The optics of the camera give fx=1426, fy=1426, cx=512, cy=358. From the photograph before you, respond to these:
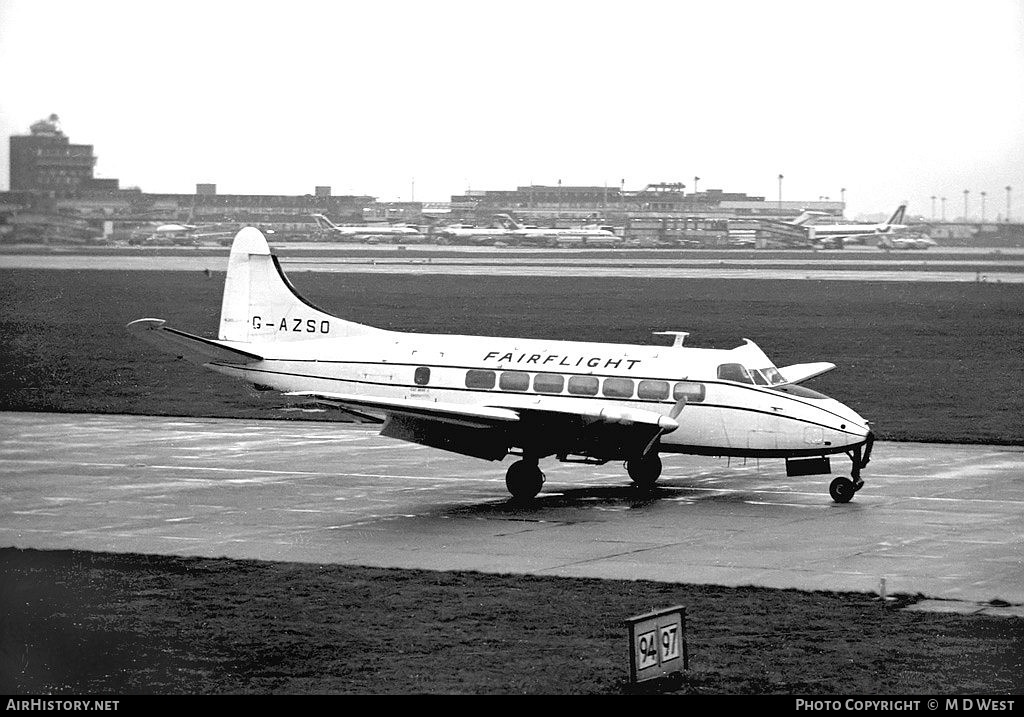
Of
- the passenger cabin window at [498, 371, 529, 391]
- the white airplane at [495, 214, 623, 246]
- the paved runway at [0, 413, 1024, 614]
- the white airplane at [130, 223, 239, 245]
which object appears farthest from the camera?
the white airplane at [495, 214, 623, 246]

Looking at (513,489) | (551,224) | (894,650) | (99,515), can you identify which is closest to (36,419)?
(99,515)

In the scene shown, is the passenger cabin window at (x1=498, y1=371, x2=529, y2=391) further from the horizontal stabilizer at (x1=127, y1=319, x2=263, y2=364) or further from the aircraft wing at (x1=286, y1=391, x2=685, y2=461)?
the horizontal stabilizer at (x1=127, y1=319, x2=263, y2=364)

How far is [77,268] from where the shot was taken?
80500 mm

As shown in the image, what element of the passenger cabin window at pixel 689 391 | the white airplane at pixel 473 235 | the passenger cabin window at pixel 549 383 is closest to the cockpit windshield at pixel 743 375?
the passenger cabin window at pixel 689 391

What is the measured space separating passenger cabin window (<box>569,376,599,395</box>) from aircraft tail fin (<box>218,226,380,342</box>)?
6604 mm

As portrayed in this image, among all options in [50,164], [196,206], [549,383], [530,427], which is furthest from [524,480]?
[196,206]

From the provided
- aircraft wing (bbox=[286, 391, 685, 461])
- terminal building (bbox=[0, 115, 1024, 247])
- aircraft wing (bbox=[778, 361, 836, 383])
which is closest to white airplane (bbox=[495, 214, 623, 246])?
terminal building (bbox=[0, 115, 1024, 247])

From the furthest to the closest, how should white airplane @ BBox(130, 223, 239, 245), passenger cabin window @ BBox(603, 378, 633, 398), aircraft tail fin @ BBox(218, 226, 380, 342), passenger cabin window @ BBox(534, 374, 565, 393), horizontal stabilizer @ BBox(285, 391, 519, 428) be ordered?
1. white airplane @ BBox(130, 223, 239, 245)
2. aircraft tail fin @ BBox(218, 226, 380, 342)
3. passenger cabin window @ BBox(534, 374, 565, 393)
4. passenger cabin window @ BBox(603, 378, 633, 398)
5. horizontal stabilizer @ BBox(285, 391, 519, 428)

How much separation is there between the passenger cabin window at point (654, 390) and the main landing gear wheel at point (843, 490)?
409 centimetres

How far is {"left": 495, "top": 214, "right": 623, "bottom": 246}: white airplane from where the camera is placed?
6286 inches

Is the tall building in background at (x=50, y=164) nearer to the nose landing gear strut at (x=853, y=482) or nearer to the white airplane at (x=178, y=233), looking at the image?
the nose landing gear strut at (x=853, y=482)

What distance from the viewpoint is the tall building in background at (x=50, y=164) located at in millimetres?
30250

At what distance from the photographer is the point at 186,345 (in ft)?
106

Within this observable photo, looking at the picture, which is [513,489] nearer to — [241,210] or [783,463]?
[783,463]
